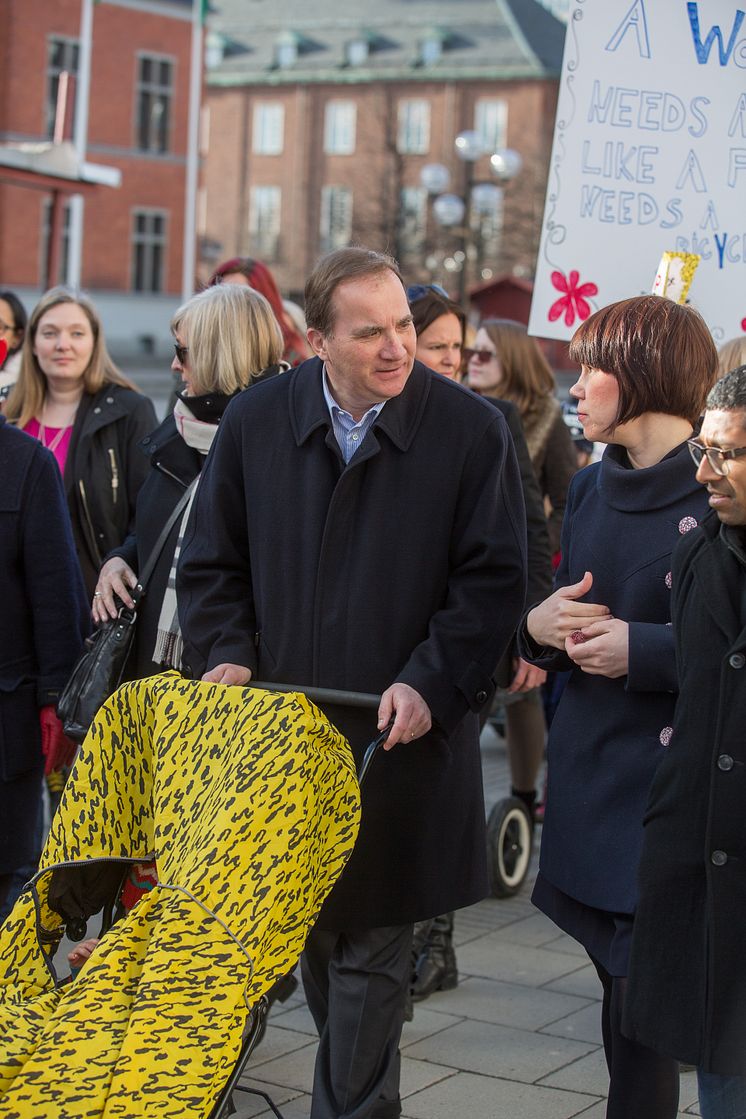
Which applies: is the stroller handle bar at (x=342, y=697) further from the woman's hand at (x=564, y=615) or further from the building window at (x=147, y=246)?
the building window at (x=147, y=246)

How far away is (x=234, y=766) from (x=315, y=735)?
0.18m

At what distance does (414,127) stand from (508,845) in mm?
69689

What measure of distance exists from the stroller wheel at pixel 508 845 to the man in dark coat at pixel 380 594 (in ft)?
7.18

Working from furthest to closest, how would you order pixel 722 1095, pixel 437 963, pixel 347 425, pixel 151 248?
pixel 151 248, pixel 437 963, pixel 347 425, pixel 722 1095

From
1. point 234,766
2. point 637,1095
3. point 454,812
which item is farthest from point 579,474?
point 637,1095

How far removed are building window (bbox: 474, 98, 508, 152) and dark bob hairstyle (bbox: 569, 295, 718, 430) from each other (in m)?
69.6

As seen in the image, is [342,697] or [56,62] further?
[56,62]

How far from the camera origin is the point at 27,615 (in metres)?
4.68

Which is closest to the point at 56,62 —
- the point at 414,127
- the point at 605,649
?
the point at 414,127

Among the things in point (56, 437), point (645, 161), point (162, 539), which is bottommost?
point (162, 539)

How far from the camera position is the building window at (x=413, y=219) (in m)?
54.4

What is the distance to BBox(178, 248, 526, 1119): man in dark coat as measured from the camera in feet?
12.1

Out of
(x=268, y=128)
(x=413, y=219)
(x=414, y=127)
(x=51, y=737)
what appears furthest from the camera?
(x=268, y=128)

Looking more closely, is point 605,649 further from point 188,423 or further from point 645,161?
point 645,161
